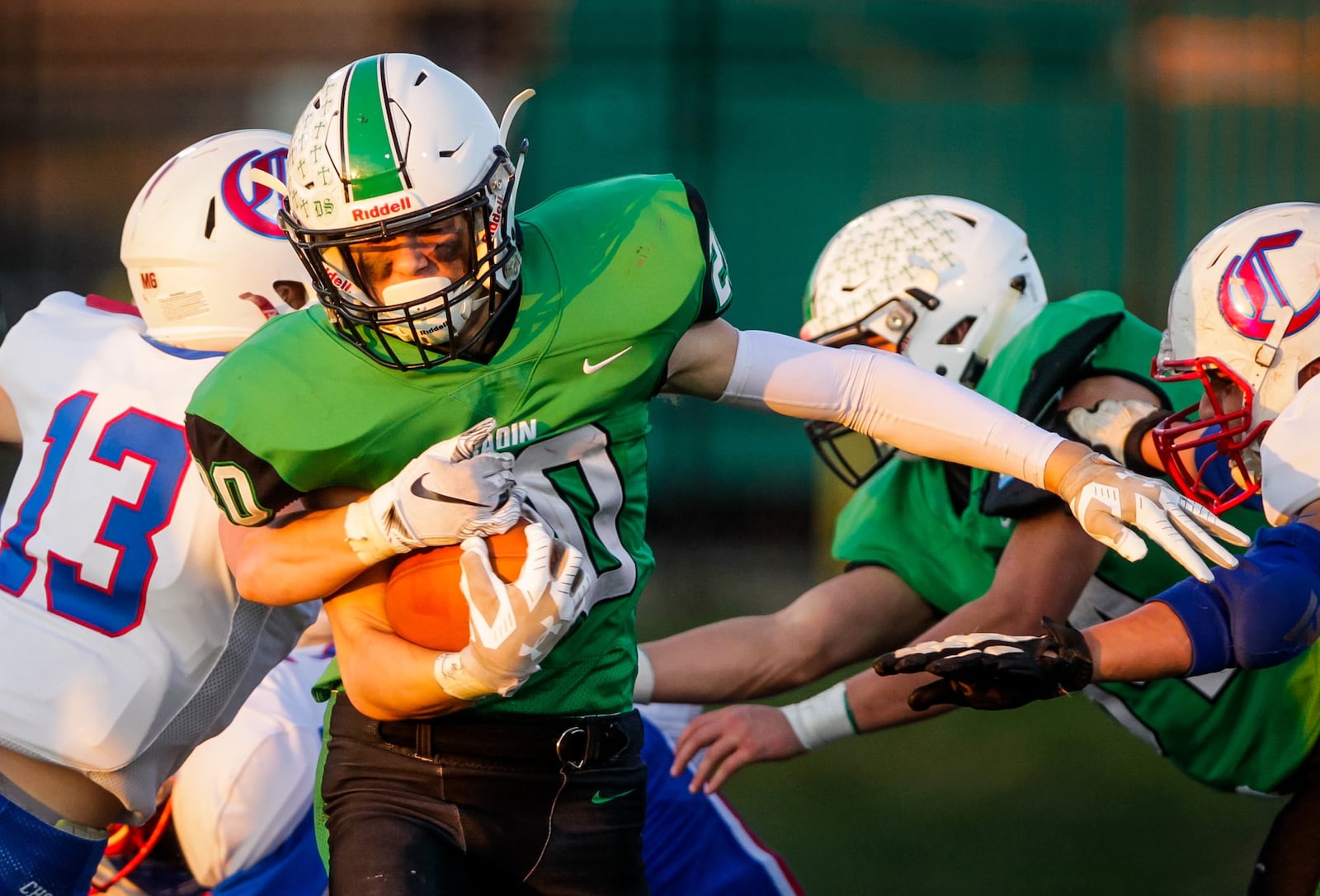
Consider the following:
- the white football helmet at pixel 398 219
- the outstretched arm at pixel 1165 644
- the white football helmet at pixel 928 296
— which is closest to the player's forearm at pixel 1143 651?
the outstretched arm at pixel 1165 644

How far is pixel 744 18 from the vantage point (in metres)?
9.32

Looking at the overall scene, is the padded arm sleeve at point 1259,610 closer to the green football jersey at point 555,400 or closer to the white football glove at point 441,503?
the green football jersey at point 555,400

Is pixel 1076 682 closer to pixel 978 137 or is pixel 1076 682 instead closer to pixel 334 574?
pixel 334 574

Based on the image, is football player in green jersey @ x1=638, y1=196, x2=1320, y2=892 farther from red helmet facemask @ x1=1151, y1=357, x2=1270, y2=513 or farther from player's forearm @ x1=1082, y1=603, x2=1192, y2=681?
player's forearm @ x1=1082, y1=603, x2=1192, y2=681

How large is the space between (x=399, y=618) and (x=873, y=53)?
297 inches

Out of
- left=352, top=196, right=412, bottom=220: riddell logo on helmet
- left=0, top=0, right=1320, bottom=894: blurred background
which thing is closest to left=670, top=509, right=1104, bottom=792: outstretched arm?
left=352, top=196, right=412, bottom=220: riddell logo on helmet

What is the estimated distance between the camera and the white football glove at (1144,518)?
7.71 ft

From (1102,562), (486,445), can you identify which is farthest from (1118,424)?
(486,445)

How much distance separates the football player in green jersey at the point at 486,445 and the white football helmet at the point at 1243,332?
2.13ft

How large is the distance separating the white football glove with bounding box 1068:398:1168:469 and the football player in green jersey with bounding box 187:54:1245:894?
2.73 feet

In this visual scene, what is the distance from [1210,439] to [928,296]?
961 millimetres

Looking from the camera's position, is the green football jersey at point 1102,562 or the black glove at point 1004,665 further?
the green football jersey at point 1102,562

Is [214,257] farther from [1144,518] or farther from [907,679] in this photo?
[1144,518]

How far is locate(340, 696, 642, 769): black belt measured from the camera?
2.53 m
